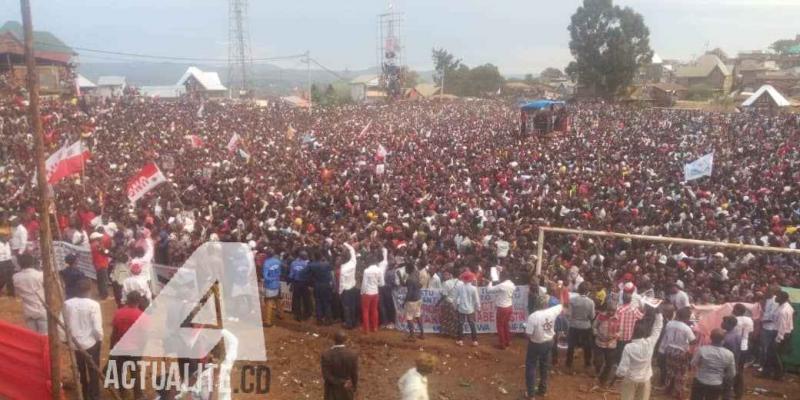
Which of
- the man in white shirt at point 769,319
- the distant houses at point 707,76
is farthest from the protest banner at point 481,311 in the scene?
the distant houses at point 707,76

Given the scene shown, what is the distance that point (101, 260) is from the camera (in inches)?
391

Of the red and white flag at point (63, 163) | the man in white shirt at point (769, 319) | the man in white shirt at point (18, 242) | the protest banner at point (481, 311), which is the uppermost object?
the red and white flag at point (63, 163)

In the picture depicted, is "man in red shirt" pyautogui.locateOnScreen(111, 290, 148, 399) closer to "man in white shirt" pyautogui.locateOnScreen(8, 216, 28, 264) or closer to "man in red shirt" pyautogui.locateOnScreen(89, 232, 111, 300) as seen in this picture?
→ "man in red shirt" pyautogui.locateOnScreen(89, 232, 111, 300)

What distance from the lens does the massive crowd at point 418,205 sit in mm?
9180

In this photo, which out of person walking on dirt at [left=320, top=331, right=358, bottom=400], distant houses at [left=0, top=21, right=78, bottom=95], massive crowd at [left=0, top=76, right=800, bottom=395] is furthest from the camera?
distant houses at [left=0, top=21, right=78, bottom=95]

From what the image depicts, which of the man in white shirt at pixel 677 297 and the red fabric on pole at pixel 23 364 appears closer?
the red fabric on pole at pixel 23 364

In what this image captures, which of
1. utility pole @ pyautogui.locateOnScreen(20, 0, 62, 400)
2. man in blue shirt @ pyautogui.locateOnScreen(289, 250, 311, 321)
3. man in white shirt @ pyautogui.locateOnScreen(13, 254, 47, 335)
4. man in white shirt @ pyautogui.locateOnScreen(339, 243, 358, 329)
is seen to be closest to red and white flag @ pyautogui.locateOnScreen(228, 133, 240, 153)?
man in blue shirt @ pyautogui.locateOnScreen(289, 250, 311, 321)

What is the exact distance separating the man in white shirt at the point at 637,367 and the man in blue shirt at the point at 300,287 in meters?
4.91

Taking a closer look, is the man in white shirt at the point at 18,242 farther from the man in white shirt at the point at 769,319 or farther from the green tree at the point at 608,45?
the green tree at the point at 608,45

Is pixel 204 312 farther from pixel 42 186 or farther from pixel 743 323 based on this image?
pixel 743 323

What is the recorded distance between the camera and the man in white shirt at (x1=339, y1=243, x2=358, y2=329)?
9.03m

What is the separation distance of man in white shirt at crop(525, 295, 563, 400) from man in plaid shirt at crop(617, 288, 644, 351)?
2.88 ft

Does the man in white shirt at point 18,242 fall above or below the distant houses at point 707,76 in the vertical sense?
below

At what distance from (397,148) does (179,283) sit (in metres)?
16.8
